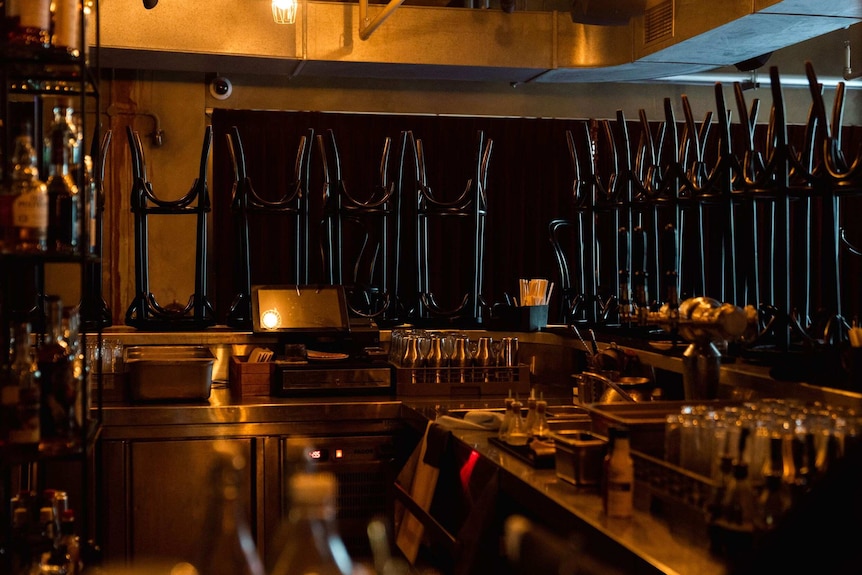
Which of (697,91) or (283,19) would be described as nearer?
(283,19)

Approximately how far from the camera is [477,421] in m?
3.28

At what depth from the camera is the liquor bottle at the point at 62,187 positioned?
2.39 metres

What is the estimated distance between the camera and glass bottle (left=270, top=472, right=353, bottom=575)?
366 cm

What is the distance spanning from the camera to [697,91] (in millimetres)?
7918

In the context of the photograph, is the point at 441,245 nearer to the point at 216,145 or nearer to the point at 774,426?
the point at 216,145

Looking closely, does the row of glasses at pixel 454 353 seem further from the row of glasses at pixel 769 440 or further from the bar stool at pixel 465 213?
the row of glasses at pixel 769 440

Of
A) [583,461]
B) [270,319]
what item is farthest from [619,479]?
[270,319]

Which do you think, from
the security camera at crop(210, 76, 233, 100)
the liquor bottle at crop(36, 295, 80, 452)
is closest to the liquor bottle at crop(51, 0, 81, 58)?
the liquor bottle at crop(36, 295, 80, 452)

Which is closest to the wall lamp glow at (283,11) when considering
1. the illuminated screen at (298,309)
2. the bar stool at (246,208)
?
the bar stool at (246,208)

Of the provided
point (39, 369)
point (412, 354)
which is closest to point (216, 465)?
point (412, 354)

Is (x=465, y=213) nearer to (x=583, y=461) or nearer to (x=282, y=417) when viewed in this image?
(x=282, y=417)

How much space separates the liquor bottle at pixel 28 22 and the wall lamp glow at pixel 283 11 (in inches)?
113

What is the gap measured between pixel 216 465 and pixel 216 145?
3.83 meters

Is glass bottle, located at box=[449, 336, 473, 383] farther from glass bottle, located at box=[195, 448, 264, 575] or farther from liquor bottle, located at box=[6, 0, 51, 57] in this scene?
liquor bottle, located at box=[6, 0, 51, 57]
